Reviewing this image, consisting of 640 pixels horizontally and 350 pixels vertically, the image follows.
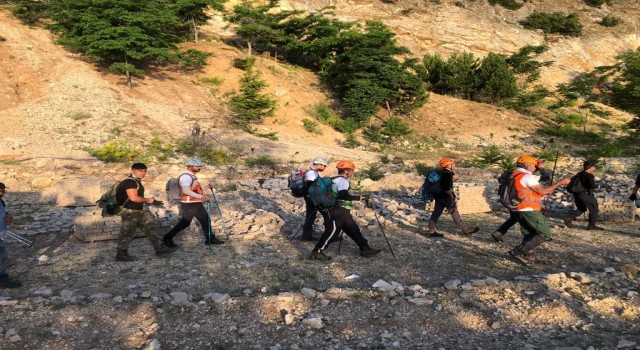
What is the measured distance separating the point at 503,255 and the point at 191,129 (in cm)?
1581

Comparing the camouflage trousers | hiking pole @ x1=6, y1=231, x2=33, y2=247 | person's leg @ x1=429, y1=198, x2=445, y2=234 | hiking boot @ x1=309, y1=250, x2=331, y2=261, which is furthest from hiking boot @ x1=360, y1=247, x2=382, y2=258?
hiking pole @ x1=6, y1=231, x2=33, y2=247

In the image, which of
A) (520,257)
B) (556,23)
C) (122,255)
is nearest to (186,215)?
(122,255)

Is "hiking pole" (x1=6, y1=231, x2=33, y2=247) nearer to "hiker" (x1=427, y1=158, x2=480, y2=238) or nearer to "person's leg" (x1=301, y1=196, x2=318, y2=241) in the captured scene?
"person's leg" (x1=301, y1=196, x2=318, y2=241)

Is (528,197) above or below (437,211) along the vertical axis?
above

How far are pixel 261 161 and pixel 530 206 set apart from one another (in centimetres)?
1209

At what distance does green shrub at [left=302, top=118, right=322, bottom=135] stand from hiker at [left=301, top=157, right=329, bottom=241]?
16656mm

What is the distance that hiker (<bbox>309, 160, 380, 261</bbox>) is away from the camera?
5.76 m

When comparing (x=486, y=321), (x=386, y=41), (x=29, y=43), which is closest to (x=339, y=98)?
(x=386, y=41)

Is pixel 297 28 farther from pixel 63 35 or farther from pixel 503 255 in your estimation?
pixel 503 255

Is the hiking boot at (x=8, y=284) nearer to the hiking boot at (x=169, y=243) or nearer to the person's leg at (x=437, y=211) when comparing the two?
the hiking boot at (x=169, y=243)

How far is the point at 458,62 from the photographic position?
1293 inches

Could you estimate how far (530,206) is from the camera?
5.50 m

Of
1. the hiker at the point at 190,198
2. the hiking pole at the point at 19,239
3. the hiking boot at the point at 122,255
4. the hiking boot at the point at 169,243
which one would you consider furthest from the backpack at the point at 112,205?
the hiking pole at the point at 19,239

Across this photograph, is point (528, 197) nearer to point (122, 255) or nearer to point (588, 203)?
point (588, 203)
